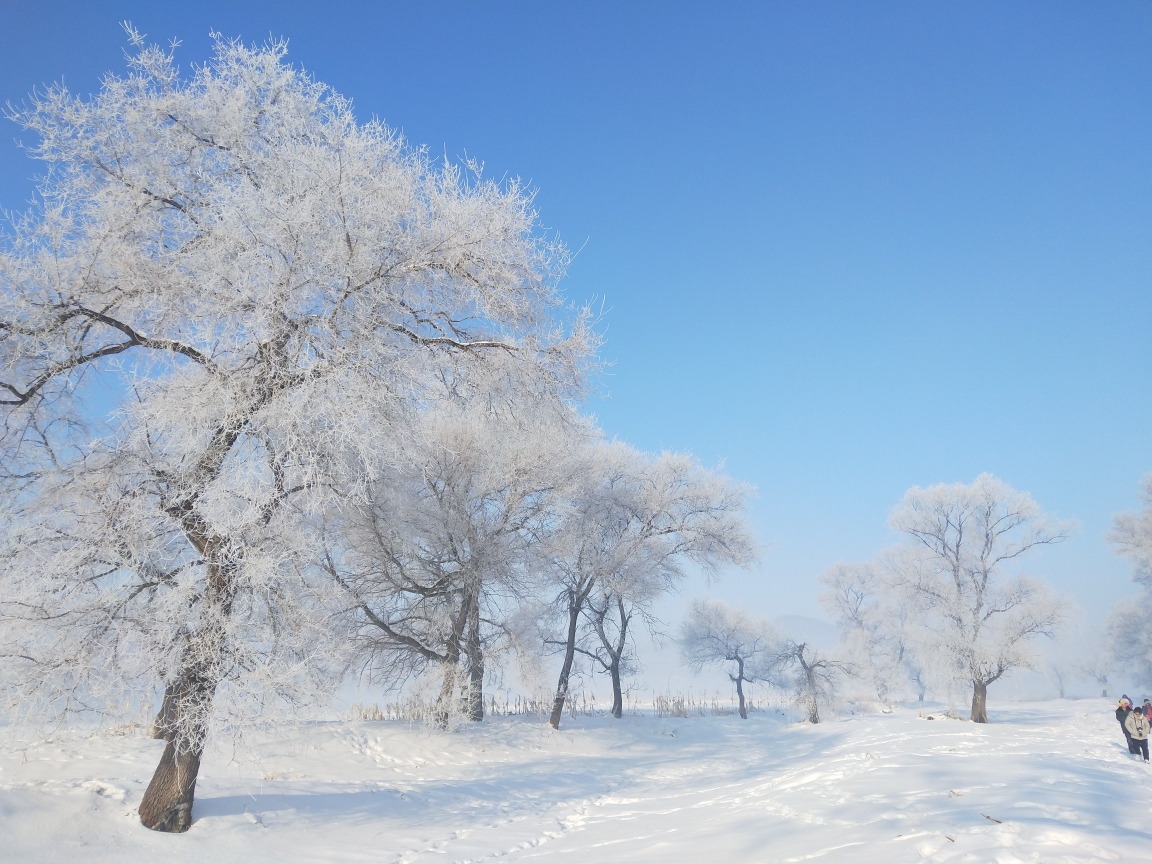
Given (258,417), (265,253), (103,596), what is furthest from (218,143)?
(103,596)

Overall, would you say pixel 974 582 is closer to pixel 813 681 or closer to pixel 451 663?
pixel 813 681

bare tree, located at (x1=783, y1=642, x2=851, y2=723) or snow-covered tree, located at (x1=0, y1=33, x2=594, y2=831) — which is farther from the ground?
snow-covered tree, located at (x1=0, y1=33, x2=594, y2=831)

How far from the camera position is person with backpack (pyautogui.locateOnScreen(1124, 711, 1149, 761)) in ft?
46.9

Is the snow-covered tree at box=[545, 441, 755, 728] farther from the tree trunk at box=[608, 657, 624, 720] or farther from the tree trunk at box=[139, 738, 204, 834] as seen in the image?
the tree trunk at box=[139, 738, 204, 834]

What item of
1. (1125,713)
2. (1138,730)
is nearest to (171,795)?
(1138,730)

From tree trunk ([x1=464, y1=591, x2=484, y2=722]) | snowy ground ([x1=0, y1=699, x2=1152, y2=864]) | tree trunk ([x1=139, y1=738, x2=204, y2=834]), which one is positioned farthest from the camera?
tree trunk ([x1=464, y1=591, x2=484, y2=722])

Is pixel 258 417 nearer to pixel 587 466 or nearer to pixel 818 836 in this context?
pixel 818 836

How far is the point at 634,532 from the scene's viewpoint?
947 inches

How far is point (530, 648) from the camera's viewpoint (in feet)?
57.4

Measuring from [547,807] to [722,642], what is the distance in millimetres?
29481

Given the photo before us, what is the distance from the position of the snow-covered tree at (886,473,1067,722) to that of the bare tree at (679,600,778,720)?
1261 cm

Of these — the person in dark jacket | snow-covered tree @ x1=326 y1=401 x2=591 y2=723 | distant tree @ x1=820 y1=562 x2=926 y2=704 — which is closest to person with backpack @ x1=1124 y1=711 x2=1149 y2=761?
the person in dark jacket

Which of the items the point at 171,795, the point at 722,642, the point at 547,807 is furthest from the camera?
the point at 722,642

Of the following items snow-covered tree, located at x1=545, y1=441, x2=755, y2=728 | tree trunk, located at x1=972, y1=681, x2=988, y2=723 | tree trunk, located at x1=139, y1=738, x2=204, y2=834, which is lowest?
tree trunk, located at x1=972, y1=681, x2=988, y2=723
